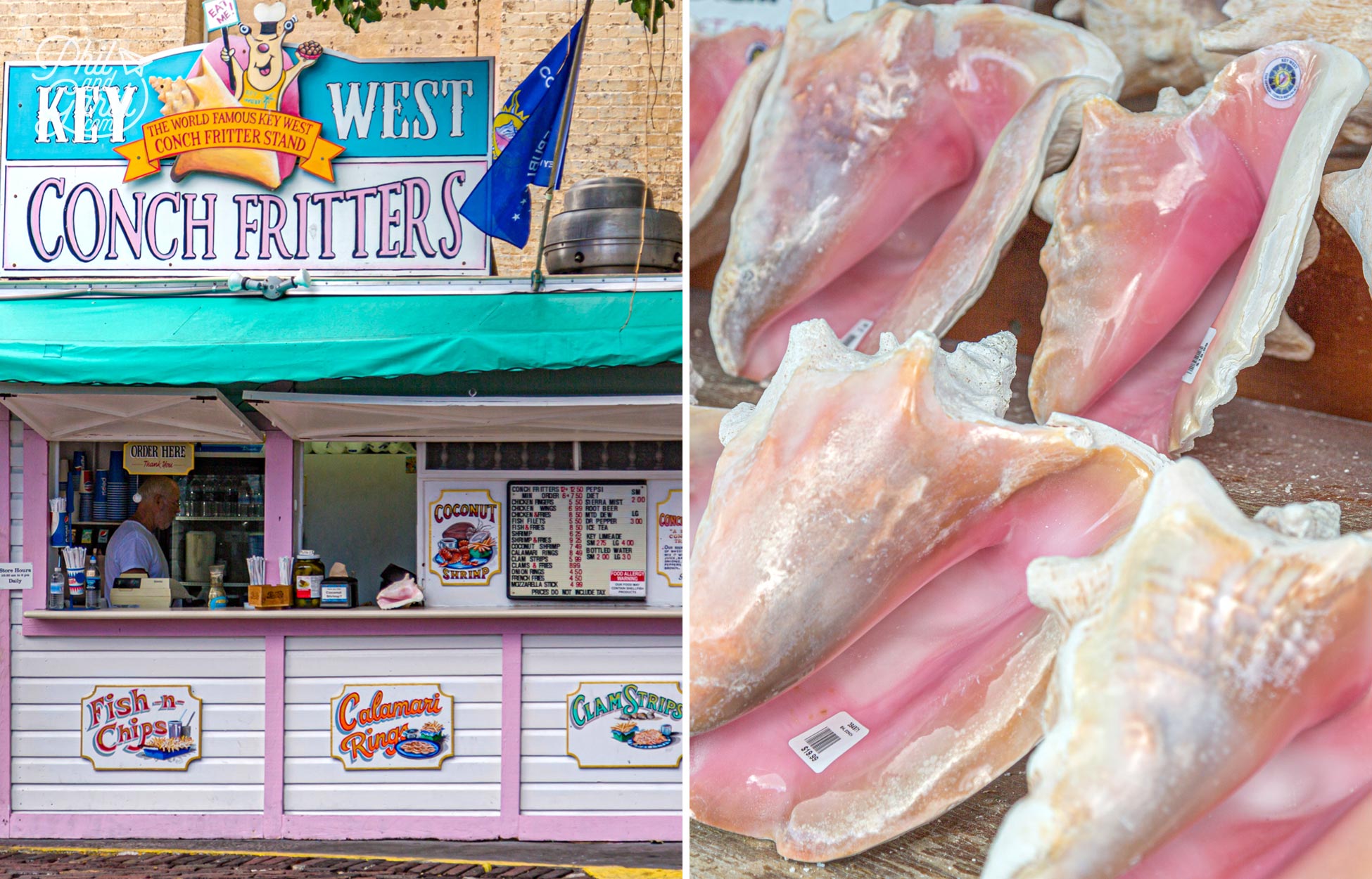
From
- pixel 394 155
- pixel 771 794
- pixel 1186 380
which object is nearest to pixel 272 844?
pixel 394 155

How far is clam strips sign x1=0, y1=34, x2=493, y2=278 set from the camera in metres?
3.99

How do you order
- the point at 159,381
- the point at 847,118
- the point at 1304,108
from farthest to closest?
the point at 159,381
the point at 847,118
the point at 1304,108

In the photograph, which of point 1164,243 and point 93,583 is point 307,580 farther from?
point 1164,243

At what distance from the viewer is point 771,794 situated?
98 cm

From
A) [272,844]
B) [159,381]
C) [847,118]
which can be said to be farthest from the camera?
[272,844]

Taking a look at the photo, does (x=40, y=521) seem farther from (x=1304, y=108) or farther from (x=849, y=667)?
(x=1304, y=108)

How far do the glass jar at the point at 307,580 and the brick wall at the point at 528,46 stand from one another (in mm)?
1532

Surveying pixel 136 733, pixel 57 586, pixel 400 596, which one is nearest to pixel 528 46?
pixel 400 596

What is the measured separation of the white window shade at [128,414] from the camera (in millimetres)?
3672

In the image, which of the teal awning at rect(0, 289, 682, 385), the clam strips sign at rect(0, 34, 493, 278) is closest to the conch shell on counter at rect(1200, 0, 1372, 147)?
the teal awning at rect(0, 289, 682, 385)

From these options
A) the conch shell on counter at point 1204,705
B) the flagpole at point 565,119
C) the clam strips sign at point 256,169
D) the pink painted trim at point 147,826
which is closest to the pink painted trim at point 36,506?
the clam strips sign at point 256,169

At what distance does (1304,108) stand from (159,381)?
117 inches

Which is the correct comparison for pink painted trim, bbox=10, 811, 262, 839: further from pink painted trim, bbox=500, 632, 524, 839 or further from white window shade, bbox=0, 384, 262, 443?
white window shade, bbox=0, 384, 262, 443

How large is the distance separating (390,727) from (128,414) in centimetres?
144
